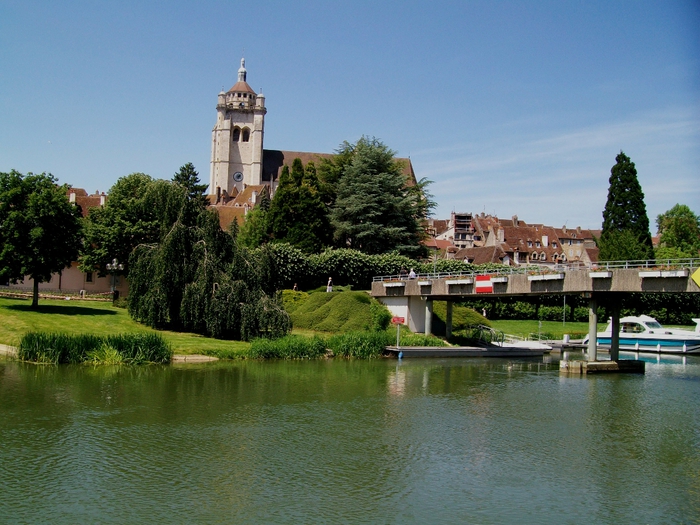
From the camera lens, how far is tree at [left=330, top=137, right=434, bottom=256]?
237 feet

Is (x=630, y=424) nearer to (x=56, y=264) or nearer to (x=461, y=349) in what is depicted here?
(x=461, y=349)

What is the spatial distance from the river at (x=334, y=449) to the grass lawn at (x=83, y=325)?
556cm

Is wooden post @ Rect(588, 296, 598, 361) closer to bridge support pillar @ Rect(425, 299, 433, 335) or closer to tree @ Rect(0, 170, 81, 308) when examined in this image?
bridge support pillar @ Rect(425, 299, 433, 335)

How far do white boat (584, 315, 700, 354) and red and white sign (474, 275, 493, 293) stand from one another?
44.9 feet

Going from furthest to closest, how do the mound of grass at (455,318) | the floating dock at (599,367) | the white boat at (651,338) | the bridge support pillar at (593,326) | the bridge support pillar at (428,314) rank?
the mound of grass at (455,318) < the white boat at (651,338) < the bridge support pillar at (428,314) < the bridge support pillar at (593,326) < the floating dock at (599,367)

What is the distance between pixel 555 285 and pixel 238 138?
104419mm

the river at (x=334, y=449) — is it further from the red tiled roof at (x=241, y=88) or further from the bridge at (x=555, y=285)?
the red tiled roof at (x=241, y=88)

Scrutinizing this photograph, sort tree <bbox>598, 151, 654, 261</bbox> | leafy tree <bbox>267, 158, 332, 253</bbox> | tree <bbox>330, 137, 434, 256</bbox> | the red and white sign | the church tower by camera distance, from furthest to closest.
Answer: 1. the church tower
2. tree <bbox>598, 151, 654, 261</bbox>
3. tree <bbox>330, 137, 434, 256</bbox>
4. leafy tree <bbox>267, 158, 332, 253</bbox>
5. the red and white sign

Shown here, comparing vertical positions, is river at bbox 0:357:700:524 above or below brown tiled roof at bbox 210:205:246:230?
below

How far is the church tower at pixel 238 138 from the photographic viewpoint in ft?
449

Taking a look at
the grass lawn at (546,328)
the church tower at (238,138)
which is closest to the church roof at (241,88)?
the church tower at (238,138)

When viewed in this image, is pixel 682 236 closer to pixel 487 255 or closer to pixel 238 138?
pixel 487 255

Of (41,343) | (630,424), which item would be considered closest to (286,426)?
(630,424)

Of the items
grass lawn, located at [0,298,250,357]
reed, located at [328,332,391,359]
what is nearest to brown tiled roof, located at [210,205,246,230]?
grass lawn, located at [0,298,250,357]
